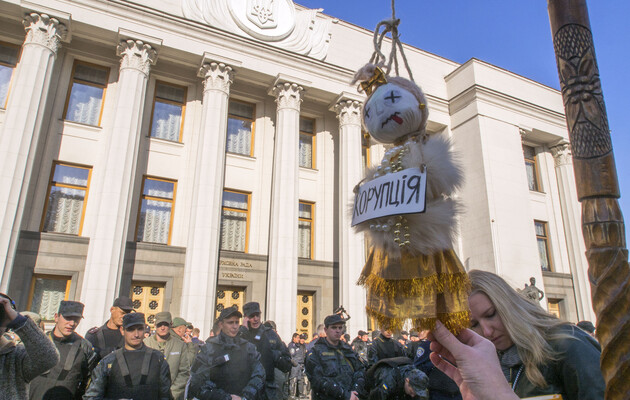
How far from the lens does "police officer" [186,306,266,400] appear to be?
4633 mm

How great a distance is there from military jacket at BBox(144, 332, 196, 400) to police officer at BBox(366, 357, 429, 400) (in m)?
3.40

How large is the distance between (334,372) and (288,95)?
547 inches

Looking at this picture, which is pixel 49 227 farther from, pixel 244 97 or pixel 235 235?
pixel 244 97

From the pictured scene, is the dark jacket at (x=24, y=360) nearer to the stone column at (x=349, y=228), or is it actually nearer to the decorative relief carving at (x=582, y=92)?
the decorative relief carving at (x=582, y=92)

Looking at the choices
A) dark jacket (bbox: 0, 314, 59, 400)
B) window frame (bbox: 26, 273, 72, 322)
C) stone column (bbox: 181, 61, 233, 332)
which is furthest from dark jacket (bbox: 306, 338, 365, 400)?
window frame (bbox: 26, 273, 72, 322)

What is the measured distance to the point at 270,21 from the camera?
1758cm

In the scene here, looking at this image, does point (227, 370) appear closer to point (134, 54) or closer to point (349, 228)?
point (349, 228)

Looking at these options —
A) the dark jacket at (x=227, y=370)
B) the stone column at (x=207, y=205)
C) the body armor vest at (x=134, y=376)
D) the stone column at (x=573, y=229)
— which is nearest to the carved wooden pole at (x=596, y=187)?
the dark jacket at (x=227, y=370)

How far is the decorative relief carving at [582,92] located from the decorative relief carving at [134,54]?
50.4 feet

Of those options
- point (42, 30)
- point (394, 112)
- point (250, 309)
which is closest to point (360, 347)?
point (250, 309)

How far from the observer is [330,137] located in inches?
774

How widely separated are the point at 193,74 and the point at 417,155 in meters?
17.2

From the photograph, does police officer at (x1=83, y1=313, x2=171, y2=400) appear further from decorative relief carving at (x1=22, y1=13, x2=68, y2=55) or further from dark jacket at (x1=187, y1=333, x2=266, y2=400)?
decorative relief carving at (x1=22, y1=13, x2=68, y2=55)

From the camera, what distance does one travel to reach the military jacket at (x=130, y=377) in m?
4.20
